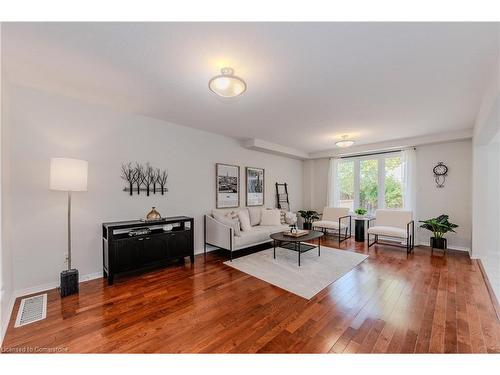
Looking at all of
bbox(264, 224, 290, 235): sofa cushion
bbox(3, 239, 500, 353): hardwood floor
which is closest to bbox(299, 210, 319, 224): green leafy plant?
bbox(264, 224, 290, 235): sofa cushion

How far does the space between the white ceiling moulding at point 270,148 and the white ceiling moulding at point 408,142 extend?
0.93 metres

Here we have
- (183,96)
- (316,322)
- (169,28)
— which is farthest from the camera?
(183,96)

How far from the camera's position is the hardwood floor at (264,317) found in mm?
1683

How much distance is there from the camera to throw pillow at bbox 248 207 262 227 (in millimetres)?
4977

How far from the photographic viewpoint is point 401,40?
1656 millimetres

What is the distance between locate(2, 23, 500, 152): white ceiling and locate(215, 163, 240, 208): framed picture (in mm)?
1411

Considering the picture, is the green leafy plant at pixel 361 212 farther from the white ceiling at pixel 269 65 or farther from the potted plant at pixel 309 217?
the white ceiling at pixel 269 65

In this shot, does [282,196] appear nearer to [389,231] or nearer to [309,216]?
[309,216]

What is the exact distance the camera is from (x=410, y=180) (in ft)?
16.1

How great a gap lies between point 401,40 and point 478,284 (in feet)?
10.7

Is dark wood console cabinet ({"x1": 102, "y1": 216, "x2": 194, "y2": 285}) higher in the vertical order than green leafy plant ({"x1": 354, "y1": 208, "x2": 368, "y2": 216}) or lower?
lower

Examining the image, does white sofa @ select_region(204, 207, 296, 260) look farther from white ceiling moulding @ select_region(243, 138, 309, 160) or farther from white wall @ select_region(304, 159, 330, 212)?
white wall @ select_region(304, 159, 330, 212)

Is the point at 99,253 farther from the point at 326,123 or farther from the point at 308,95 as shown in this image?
the point at 326,123
